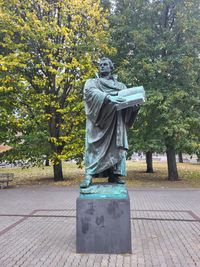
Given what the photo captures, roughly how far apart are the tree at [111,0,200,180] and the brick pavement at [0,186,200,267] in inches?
184

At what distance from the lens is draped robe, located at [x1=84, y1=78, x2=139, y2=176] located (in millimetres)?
5539

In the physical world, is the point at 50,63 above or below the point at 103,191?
above

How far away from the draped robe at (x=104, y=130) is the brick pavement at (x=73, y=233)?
56.8 inches

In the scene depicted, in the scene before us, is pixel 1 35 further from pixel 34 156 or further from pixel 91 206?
pixel 91 206

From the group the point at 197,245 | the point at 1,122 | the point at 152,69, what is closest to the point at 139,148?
the point at 152,69

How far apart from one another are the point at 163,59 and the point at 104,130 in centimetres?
1192

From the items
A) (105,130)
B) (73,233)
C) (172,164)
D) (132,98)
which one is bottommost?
(73,233)

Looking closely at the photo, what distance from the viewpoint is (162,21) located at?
17.6m

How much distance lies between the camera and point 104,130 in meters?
5.70

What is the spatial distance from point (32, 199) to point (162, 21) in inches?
466

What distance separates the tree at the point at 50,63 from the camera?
51.6 feet

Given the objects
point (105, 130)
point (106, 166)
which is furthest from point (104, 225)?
point (105, 130)

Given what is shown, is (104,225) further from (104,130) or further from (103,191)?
(104,130)

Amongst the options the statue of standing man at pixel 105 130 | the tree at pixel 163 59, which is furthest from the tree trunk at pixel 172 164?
the statue of standing man at pixel 105 130
